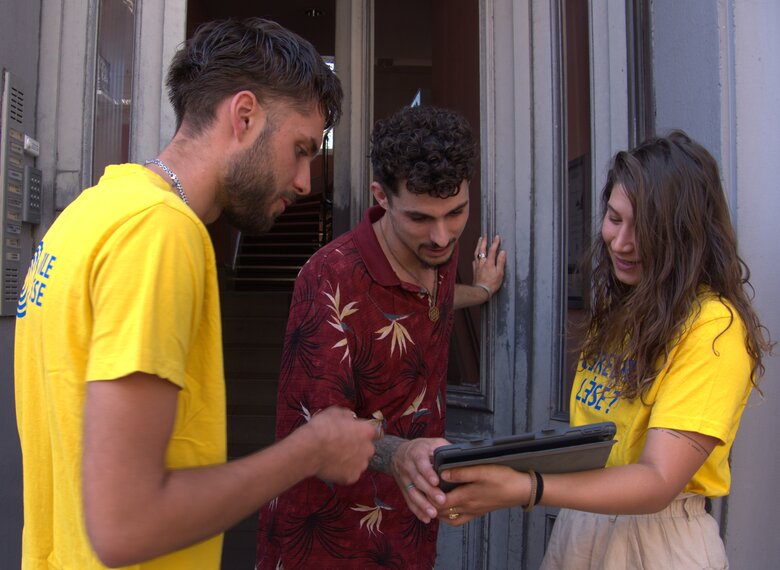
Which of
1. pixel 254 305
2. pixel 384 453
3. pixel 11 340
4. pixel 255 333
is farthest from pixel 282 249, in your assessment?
pixel 384 453

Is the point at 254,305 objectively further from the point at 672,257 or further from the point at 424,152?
the point at 672,257

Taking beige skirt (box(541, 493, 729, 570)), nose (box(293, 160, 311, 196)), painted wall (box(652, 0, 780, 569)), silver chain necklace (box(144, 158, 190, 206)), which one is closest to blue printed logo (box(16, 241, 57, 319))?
silver chain necklace (box(144, 158, 190, 206))

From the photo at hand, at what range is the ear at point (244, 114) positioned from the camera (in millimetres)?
1239

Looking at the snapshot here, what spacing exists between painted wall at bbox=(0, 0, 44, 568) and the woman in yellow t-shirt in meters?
1.80

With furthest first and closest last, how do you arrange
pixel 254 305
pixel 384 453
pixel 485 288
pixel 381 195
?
pixel 254 305 < pixel 485 288 < pixel 381 195 < pixel 384 453

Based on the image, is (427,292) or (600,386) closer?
(600,386)

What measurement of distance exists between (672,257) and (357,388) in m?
0.90

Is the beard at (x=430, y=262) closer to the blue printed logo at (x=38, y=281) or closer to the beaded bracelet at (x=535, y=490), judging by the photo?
the beaded bracelet at (x=535, y=490)

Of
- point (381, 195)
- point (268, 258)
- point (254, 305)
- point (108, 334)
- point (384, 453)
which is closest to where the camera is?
point (108, 334)

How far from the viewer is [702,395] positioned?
4.24 feet

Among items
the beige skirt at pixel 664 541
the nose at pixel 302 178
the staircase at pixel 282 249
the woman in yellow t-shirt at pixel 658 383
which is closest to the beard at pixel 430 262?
the woman in yellow t-shirt at pixel 658 383

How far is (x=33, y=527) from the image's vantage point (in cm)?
114

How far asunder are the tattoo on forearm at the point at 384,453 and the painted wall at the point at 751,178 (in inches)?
36.8

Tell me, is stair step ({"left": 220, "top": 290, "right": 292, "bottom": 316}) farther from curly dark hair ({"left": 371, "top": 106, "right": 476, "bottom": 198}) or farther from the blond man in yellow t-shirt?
the blond man in yellow t-shirt
